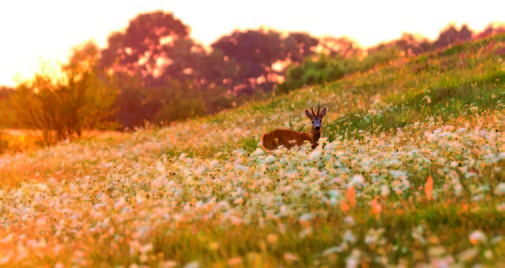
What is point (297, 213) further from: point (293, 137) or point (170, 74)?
point (170, 74)

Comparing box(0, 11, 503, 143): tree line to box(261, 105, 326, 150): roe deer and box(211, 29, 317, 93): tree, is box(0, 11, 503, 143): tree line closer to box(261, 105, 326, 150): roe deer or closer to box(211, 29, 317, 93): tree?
box(211, 29, 317, 93): tree

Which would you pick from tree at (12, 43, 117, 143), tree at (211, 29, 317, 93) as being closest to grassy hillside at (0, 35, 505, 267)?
tree at (12, 43, 117, 143)

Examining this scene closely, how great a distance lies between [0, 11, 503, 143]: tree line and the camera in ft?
76.6

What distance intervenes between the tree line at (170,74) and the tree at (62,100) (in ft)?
0.15

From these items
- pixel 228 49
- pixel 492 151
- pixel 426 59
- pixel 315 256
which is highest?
pixel 228 49

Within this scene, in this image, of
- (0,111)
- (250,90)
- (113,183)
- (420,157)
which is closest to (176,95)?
(250,90)

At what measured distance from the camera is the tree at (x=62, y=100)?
2300 centimetres

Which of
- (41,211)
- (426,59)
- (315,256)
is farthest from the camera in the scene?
(426,59)

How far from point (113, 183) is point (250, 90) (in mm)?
45078

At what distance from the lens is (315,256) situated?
368 cm

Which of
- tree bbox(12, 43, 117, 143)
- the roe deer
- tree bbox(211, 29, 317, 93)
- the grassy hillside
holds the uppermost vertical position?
tree bbox(211, 29, 317, 93)

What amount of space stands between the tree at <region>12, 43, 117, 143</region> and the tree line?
5 cm

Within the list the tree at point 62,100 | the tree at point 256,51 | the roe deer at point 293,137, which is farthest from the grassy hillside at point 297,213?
the tree at point 256,51

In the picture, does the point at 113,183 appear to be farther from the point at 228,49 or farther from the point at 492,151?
the point at 228,49
